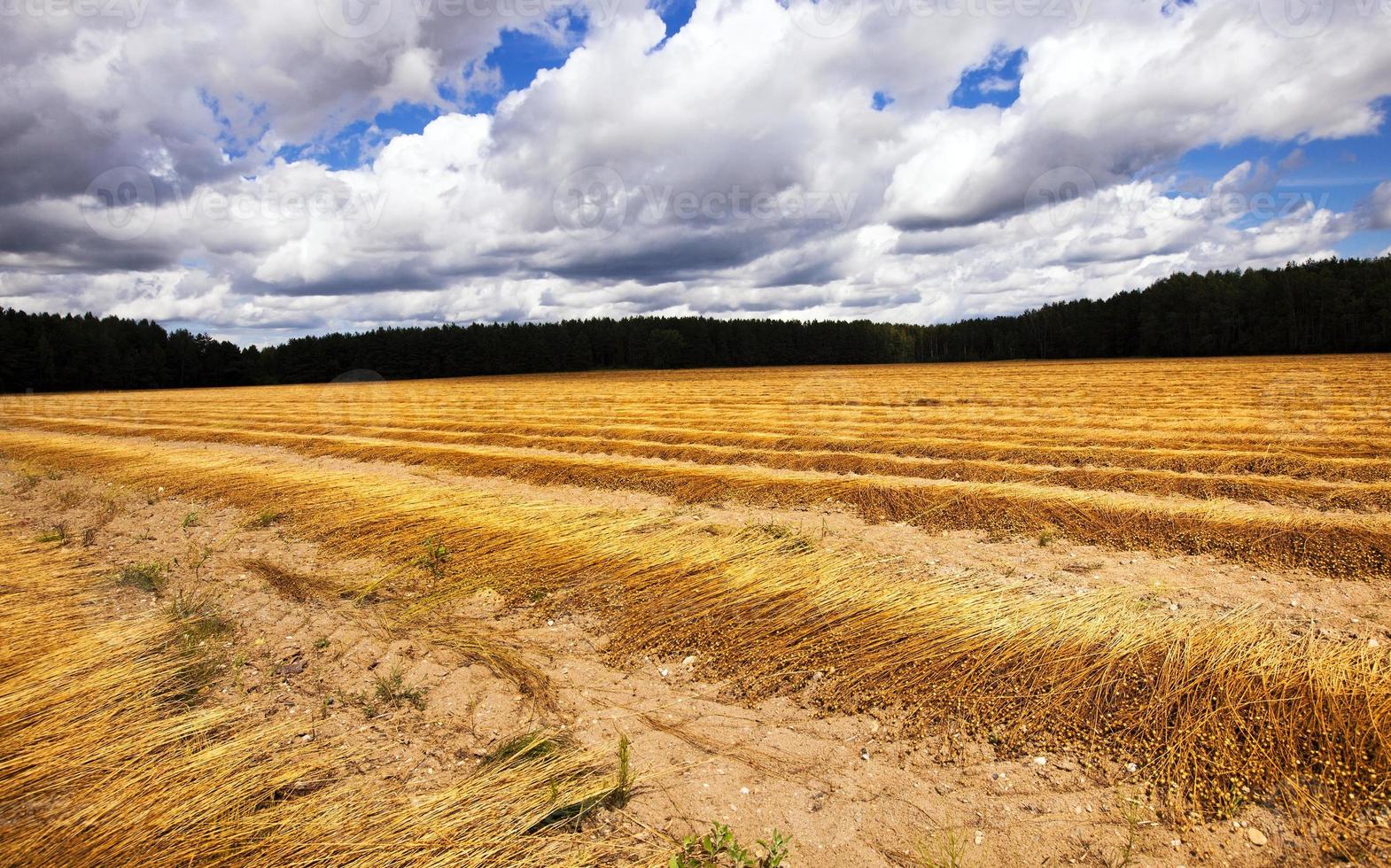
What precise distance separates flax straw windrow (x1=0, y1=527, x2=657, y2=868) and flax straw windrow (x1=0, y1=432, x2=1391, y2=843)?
210 centimetres

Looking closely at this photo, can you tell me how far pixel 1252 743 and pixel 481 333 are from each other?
11541 cm

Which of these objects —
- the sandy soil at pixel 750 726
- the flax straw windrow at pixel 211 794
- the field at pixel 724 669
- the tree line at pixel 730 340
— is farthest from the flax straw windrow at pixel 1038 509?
the tree line at pixel 730 340

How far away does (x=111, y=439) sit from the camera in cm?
2372

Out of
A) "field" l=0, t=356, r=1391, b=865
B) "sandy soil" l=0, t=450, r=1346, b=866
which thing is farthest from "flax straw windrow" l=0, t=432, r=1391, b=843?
"sandy soil" l=0, t=450, r=1346, b=866

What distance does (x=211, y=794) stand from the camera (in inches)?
144

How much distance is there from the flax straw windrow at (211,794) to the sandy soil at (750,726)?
0.26 metres

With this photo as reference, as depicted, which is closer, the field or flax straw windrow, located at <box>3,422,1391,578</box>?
the field

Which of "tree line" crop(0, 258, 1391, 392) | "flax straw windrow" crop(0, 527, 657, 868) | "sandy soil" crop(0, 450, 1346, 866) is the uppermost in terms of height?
"tree line" crop(0, 258, 1391, 392)

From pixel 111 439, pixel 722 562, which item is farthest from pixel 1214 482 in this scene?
pixel 111 439

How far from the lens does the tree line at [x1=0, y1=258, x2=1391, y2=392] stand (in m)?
78.8

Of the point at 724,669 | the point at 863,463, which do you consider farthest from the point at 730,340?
the point at 724,669

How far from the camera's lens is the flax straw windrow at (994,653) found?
3867mm

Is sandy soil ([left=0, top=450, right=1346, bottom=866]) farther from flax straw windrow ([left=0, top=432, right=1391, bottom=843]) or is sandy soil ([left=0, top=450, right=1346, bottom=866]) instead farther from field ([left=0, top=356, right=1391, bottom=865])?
flax straw windrow ([left=0, top=432, right=1391, bottom=843])

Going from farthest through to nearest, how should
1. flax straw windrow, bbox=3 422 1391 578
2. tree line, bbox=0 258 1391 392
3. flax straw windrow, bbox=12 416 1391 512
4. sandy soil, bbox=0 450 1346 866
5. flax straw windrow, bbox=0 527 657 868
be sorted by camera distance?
tree line, bbox=0 258 1391 392 < flax straw windrow, bbox=12 416 1391 512 < flax straw windrow, bbox=3 422 1391 578 < sandy soil, bbox=0 450 1346 866 < flax straw windrow, bbox=0 527 657 868
